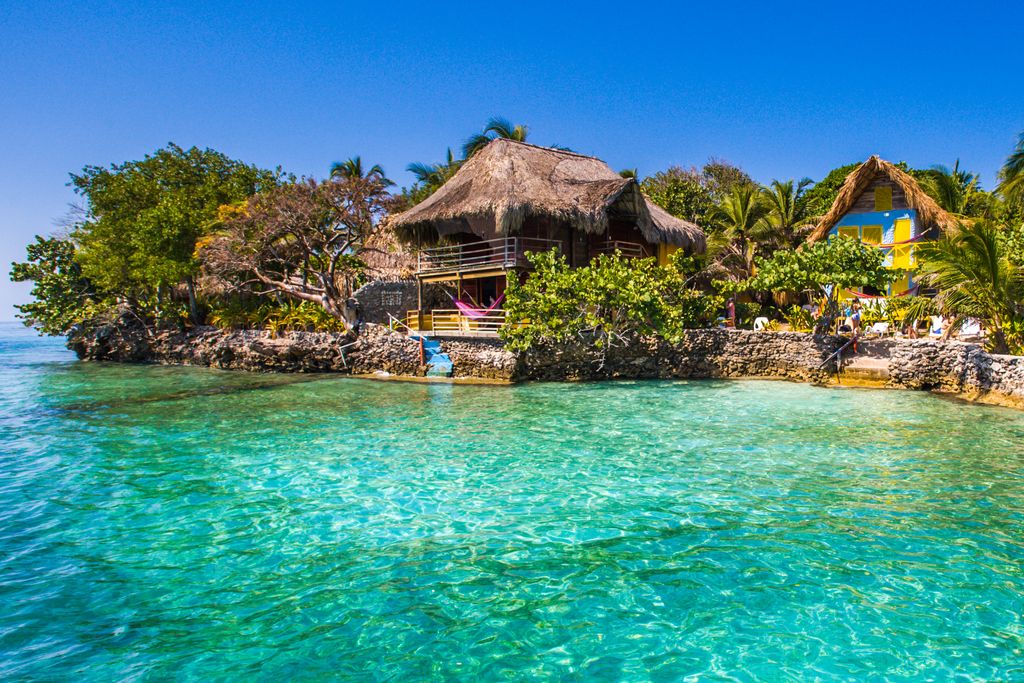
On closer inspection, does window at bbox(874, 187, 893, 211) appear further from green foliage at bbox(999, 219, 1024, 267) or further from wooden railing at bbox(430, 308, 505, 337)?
wooden railing at bbox(430, 308, 505, 337)

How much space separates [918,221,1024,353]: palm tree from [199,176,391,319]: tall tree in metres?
15.4

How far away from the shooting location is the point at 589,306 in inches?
612

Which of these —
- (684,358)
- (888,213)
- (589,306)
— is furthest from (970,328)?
(589,306)

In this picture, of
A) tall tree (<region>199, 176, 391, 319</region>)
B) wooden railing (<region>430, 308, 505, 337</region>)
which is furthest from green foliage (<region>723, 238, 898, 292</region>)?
tall tree (<region>199, 176, 391, 319</region>)

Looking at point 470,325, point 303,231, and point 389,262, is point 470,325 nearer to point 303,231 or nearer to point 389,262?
point 303,231

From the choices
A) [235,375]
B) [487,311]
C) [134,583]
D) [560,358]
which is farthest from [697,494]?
[235,375]

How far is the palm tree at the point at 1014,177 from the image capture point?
55.2 ft

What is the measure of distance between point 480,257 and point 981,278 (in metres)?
13.1

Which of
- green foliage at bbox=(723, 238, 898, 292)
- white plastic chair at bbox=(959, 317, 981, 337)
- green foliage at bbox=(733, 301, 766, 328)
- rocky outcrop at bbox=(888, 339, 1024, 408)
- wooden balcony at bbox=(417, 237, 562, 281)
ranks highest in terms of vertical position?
wooden balcony at bbox=(417, 237, 562, 281)

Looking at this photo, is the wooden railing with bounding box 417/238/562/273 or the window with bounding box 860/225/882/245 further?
the window with bounding box 860/225/882/245

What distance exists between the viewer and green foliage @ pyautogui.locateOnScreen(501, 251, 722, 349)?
15.1 metres

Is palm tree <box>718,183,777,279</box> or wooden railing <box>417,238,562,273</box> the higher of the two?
palm tree <box>718,183,777,279</box>

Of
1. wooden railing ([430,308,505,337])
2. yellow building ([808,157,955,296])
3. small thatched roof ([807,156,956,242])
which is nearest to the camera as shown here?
wooden railing ([430,308,505,337])

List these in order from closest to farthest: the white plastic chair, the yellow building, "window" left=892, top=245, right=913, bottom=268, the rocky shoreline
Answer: the rocky shoreline
the white plastic chair
the yellow building
"window" left=892, top=245, right=913, bottom=268
